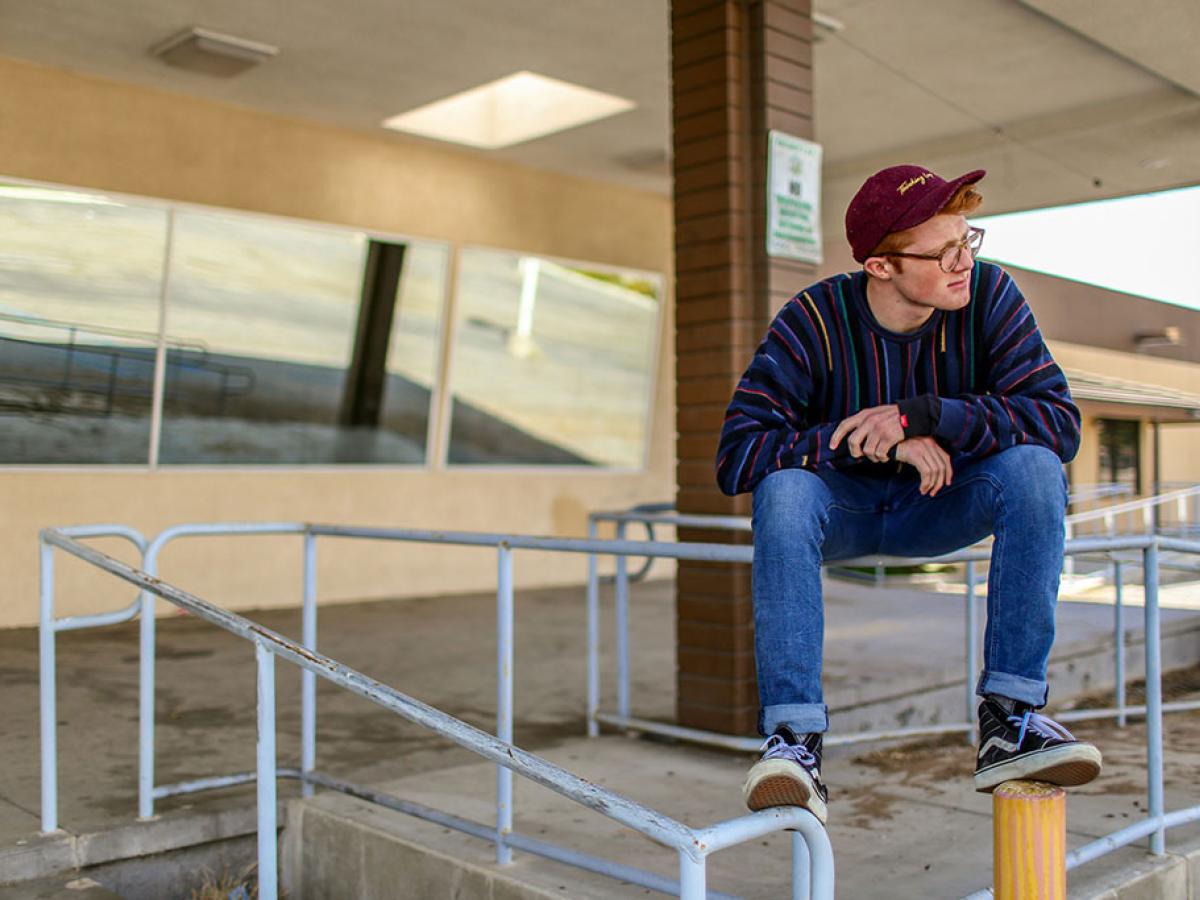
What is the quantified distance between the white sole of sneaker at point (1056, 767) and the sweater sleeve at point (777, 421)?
609mm

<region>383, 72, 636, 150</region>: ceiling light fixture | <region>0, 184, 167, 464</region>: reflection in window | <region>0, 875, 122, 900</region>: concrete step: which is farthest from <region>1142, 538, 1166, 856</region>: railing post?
<region>0, 184, 167, 464</region>: reflection in window

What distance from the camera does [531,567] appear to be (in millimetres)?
8828

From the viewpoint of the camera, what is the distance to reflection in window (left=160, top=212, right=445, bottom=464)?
7.13 metres

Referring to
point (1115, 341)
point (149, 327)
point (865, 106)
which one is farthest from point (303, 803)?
point (865, 106)

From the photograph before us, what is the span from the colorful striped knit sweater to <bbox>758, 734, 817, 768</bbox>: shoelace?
0.51 m

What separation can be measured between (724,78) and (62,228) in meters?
4.25

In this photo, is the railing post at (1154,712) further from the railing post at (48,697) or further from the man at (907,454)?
the railing post at (48,697)

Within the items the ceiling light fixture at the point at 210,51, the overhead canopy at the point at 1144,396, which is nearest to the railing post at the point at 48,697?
the ceiling light fixture at the point at 210,51

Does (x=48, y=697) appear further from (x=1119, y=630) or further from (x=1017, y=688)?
(x=1119, y=630)

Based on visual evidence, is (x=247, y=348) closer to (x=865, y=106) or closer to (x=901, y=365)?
(x=865, y=106)

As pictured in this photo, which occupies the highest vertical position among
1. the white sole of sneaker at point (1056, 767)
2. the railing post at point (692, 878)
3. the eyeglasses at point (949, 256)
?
the eyeglasses at point (949, 256)

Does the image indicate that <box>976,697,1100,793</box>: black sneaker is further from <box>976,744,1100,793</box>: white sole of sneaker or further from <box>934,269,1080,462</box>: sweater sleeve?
<box>934,269,1080,462</box>: sweater sleeve

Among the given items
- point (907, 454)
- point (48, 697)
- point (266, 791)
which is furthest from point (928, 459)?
point (48, 697)

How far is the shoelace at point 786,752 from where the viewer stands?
71.9 inches
